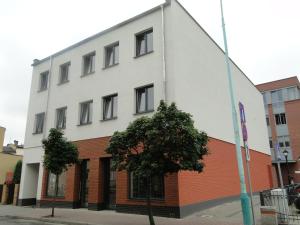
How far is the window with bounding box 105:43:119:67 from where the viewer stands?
19.2 meters

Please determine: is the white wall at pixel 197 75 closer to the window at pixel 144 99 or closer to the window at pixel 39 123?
the window at pixel 144 99

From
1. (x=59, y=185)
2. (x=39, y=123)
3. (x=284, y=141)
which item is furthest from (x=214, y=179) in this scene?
(x=284, y=141)

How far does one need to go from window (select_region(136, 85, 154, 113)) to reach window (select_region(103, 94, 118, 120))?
1750 millimetres

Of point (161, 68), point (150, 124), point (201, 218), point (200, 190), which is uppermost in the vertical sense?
point (161, 68)

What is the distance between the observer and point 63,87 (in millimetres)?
21500

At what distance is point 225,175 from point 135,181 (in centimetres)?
650

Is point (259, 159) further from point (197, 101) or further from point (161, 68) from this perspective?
point (161, 68)

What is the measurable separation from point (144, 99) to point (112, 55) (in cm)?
456

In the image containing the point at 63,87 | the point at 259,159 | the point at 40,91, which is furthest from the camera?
the point at 259,159

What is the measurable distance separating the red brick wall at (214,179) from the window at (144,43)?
21.4ft

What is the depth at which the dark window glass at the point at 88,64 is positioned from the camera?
2067 centimetres

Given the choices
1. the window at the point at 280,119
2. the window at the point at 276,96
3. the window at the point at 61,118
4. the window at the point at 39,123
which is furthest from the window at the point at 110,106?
the window at the point at 276,96

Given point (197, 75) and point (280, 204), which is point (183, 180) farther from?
point (197, 75)

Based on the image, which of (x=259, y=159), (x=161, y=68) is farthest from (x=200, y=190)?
(x=259, y=159)
